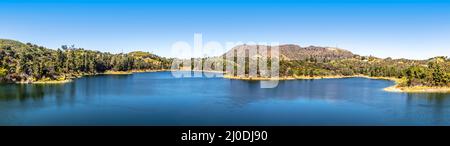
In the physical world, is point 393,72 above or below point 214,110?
above

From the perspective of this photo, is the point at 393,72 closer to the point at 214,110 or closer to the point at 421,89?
the point at 421,89

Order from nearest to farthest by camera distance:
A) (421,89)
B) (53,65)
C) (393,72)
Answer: (421,89) → (53,65) → (393,72)

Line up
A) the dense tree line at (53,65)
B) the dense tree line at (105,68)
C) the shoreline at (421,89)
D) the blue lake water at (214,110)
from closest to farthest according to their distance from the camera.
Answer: the blue lake water at (214,110), the shoreline at (421,89), the dense tree line at (105,68), the dense tree line at (53,65)

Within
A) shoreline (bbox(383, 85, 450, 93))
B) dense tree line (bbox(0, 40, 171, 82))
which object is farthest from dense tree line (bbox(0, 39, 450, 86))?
shoreline (bbox(383, 85, 450, 93))

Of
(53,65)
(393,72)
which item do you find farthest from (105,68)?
(393,72)

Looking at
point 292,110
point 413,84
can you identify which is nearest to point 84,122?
point 292,110

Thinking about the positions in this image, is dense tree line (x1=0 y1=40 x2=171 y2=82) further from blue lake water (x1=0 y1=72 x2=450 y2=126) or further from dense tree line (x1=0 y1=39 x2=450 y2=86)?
blue lake water (x1=0 y1=72 x2=450 y2=126)

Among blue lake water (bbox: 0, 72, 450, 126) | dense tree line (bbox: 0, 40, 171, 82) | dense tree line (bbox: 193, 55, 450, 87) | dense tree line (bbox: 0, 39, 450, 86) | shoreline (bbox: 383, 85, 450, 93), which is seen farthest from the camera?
dense tree line (bbox: 0, 40, 171, 82)

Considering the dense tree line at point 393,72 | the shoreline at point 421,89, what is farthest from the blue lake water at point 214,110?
the dense tree line at point 393,72

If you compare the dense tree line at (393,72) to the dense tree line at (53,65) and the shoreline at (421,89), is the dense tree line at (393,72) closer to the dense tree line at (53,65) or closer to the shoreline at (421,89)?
the shoreline at (421,89)

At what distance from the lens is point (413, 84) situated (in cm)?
6881

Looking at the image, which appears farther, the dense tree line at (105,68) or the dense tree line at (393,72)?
the dense tree line at (105,68)
